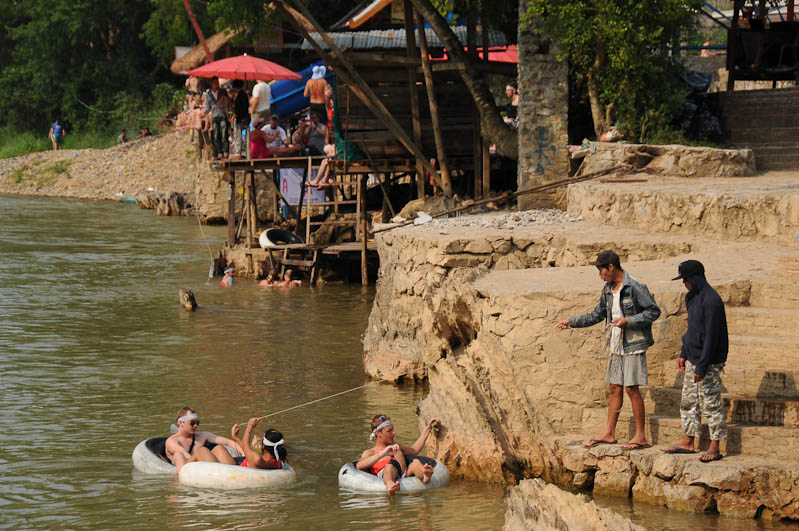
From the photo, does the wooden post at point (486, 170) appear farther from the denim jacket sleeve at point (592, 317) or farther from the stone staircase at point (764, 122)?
the denim jacket sleeve at point (592, 317)

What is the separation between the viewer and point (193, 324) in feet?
60.1

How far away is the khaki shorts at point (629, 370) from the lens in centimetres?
912

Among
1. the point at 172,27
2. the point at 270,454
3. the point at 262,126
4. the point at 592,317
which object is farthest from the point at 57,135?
the point at 592,317

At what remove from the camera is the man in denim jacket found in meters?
9.12

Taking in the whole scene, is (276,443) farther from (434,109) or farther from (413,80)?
(413,80)

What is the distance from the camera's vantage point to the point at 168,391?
45.4 feet

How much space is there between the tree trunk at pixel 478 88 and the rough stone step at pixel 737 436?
10560 millimetres

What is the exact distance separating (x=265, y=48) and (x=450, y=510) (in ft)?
89.2

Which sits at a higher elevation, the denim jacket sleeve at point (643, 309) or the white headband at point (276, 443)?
the denim jacket sleeve at point (643, 309)

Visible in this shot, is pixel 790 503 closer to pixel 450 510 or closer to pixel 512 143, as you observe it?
pixel 450 510

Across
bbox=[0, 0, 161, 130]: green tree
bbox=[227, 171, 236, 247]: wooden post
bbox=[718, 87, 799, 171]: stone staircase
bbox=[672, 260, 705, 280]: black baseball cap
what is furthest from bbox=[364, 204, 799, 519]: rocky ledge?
bbox=[0, 0, 161, 130]: green tree

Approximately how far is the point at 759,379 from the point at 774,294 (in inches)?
49.6

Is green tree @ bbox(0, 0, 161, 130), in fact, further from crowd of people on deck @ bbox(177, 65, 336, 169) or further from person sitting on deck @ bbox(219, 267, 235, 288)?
person sitting on deck @ bbox(219, 267, 235, 288)

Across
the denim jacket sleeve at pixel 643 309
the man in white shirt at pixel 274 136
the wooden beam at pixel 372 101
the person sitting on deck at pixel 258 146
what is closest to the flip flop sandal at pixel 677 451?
the denim jacket sleeve at pixel 643 309
